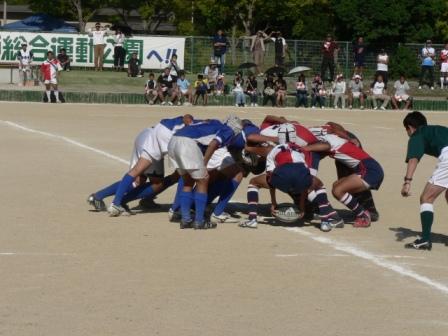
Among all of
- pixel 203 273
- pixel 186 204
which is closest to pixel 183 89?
pixel 186 204

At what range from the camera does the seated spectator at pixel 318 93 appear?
41.3m

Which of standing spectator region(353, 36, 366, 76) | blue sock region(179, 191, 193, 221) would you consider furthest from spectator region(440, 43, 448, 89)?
blue sock region(179, 191, 193, 221)

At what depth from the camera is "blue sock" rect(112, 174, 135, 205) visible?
13406 mm

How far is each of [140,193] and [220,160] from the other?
1425 mm

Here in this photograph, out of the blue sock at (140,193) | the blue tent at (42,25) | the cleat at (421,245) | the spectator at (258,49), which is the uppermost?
the blue tent at (42,25)

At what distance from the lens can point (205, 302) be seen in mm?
9062

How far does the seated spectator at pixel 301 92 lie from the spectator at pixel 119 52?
309 inches

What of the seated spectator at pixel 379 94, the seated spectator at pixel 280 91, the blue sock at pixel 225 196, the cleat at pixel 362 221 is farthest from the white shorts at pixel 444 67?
the blue sock at pixel 225 196

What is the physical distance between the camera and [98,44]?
45438mm

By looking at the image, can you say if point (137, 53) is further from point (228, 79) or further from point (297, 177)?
point (297, 177)

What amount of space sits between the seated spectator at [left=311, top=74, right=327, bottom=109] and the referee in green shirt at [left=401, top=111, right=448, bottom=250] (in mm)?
29737

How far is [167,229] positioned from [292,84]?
3379 centimetres

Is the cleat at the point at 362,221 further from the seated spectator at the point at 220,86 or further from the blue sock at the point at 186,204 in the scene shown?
the seated spectator at the point at 220,86

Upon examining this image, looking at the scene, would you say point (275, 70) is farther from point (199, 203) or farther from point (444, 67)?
point (199, 203)
